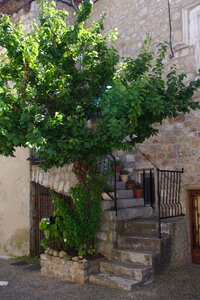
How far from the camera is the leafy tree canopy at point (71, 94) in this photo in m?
4.48

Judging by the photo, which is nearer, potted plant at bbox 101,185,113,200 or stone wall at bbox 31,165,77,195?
potted plant at bbox 101,185,113,200

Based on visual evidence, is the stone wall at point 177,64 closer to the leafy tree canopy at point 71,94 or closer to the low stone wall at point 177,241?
the low stone wall at point 177,241

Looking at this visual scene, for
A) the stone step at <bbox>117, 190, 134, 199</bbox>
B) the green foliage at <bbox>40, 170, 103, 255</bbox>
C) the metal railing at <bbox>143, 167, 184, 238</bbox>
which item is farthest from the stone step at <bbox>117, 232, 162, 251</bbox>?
the stone step at <bbox>117, 190, 134, 199</bbox>

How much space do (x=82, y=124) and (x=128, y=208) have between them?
2.25 metres

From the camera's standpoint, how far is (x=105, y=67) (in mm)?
5219

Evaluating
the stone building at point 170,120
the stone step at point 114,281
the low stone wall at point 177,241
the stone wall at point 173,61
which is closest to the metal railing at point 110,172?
the stone building at point 170,120

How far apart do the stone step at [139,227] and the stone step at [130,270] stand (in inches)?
25.9

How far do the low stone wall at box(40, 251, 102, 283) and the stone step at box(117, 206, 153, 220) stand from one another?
867mm

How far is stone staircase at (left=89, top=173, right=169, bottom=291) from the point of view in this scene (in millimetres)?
4930

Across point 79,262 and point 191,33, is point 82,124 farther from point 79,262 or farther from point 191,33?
point 191,33

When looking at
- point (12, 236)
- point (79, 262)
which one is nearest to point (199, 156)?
point (79, 262)

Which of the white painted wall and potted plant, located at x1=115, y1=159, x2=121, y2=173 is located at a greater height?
potted plant, located at x1=115, y1=159, x2=121, y2=173

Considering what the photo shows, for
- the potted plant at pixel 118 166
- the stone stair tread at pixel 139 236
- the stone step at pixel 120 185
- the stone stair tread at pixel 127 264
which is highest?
the potted plant at pixel 118 166

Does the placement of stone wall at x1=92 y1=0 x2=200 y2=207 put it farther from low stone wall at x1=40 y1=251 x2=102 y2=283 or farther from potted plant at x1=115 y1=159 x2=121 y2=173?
low stone wall at x1=40 y1=251 x2=102 y2=283
